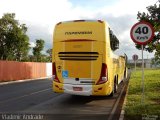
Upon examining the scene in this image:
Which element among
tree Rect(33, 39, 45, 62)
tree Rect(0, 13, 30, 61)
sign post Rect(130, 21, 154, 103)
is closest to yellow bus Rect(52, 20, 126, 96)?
sign post Rect(130, 21, 154, 103)

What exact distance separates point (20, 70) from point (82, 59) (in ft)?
96.0

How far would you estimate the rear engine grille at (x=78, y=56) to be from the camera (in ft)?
51.3

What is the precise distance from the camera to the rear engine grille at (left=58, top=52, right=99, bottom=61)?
1565 cm

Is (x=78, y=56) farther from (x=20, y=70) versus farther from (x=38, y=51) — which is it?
(x=38, y=51)

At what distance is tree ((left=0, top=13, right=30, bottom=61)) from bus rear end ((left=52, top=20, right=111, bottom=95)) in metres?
49.8

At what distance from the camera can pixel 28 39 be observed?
6694cm

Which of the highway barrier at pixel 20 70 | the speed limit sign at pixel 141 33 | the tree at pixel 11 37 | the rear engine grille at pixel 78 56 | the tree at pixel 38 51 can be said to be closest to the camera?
the speed limit sign at pixel 141 33

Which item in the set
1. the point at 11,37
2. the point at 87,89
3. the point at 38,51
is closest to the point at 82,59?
the point at 87,89

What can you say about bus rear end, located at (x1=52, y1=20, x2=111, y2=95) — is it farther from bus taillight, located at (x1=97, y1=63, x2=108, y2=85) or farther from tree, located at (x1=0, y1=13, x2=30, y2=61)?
tree, located at (x1=0, y1=13, x2=30, y2=61)

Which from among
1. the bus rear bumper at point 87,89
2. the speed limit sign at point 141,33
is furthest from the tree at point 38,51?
the speed limit sign at point 141,33

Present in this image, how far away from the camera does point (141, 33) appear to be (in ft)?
47.3

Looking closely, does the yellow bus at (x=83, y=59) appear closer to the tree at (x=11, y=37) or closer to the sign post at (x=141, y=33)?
the sign post at (x=141, y=33)

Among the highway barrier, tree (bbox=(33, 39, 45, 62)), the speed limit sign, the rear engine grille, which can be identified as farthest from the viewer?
tree (bbox=(33, 39, 45, 62))

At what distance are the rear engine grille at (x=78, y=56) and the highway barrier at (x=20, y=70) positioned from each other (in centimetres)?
2367
